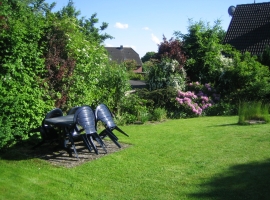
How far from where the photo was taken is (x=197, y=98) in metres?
14.5

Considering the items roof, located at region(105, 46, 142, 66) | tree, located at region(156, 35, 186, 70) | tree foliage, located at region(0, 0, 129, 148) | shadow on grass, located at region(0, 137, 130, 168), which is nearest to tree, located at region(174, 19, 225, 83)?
tree, located at region(156, 35, 186, 70)

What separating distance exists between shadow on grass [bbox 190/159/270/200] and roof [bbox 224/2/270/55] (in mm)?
18358

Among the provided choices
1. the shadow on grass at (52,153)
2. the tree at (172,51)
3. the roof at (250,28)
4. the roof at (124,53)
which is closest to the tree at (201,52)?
the tree at (172,51)

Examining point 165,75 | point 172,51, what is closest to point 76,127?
point 165,75

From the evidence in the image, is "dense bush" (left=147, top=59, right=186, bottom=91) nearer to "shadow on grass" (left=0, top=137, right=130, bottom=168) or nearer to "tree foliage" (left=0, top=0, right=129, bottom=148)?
"tree foliage" (left=0, top=0, right=129, bottom=148)

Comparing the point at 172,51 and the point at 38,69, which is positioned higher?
the point at 172,51

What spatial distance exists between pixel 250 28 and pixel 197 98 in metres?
12.7

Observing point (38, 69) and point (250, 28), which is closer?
point (38, 69)

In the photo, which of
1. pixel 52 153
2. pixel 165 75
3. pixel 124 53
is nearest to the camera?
pixel 52 153

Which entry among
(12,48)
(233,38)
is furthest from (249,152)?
(233,38)

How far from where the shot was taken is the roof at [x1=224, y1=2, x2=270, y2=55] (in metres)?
22.6

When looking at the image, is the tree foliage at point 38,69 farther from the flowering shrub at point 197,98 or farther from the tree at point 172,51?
the tree at point 172,51

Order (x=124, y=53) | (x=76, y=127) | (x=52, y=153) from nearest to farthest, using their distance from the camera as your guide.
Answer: (x=76, y=127) < (x=52, y=153) < (x=124, y=53)

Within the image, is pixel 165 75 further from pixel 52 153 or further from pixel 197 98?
pixel 52 153
